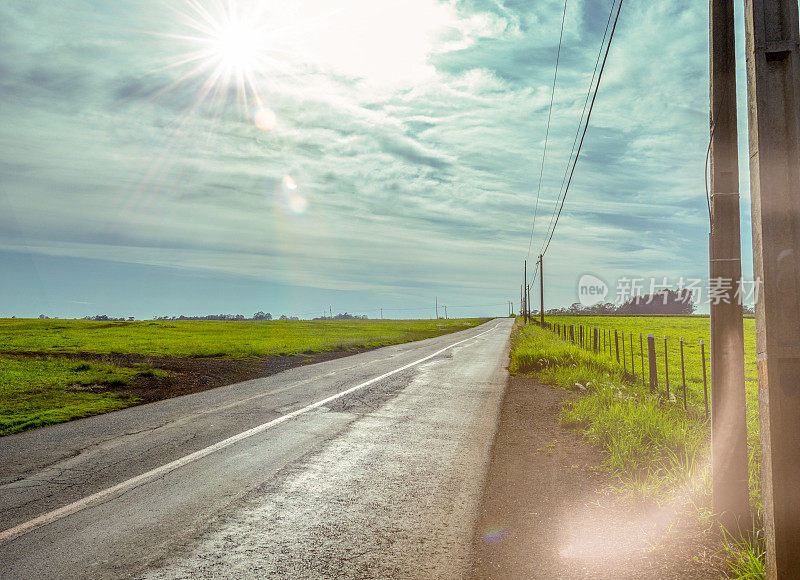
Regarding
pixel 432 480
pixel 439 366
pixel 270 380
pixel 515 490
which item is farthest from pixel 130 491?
pixel 439 366

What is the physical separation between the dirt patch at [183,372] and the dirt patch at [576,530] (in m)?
8.53

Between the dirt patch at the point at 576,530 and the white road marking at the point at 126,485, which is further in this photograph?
the white road marking at the point at 126,485

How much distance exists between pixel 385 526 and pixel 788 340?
3244 millimetres

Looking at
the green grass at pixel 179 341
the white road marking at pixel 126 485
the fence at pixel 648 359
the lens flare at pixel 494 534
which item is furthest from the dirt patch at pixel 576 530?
the green grass at pixel 179 341

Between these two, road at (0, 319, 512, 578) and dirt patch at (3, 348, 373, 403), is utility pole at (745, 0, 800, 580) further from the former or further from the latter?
dirt patch at (3, 348, 373, 403)

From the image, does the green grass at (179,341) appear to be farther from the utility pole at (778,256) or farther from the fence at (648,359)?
the utility pole at (778,256)

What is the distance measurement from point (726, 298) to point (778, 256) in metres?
0.98

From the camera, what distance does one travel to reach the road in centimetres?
374

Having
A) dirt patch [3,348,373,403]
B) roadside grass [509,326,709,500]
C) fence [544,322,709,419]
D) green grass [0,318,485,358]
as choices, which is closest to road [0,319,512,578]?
roadside grass [509,326,709,500]

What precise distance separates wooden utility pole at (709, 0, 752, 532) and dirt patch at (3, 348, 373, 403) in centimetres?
1043

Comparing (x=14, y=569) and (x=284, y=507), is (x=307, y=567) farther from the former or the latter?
(x=14, y=569)

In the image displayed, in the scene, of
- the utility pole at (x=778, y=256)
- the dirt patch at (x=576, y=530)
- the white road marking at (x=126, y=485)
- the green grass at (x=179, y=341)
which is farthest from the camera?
the green grass at (x=179, y=341)

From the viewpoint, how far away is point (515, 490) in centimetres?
546

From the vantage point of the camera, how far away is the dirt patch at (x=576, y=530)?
3.73m
